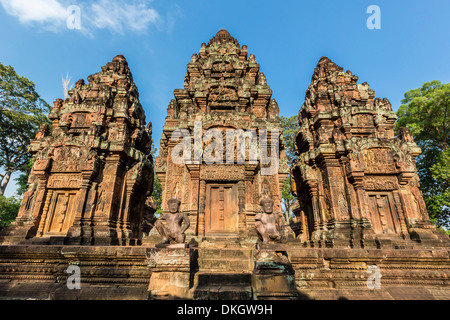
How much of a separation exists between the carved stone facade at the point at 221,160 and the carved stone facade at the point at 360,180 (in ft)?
8.07

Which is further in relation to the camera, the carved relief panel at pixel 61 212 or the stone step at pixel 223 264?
the carved relief panel at pixel 61 212

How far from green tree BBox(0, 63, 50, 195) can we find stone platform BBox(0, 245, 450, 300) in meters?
17.1

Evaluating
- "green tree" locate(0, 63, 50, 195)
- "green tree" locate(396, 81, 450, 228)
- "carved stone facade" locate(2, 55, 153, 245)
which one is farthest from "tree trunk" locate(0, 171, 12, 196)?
"green tree" locate(396, 81, 450, 228)

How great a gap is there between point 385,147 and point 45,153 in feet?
48.6

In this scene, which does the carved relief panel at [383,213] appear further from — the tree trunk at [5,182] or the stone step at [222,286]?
the tree trunk at [5,182]

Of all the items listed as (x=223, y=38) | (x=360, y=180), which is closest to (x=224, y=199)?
(x=360, y=180)

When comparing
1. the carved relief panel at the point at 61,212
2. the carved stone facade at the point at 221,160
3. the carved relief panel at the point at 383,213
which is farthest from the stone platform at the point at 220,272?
the carved relief panel at the point at 61,212

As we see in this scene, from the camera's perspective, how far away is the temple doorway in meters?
8.31

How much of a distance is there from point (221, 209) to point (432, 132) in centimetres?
1763

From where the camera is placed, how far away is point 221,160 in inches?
346

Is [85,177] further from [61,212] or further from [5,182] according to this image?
[5,182]

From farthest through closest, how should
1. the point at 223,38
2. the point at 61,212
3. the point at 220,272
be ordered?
the point at 223,38, the point at 61,212, the point at 220,272

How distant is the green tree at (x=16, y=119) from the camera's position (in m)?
17.7
